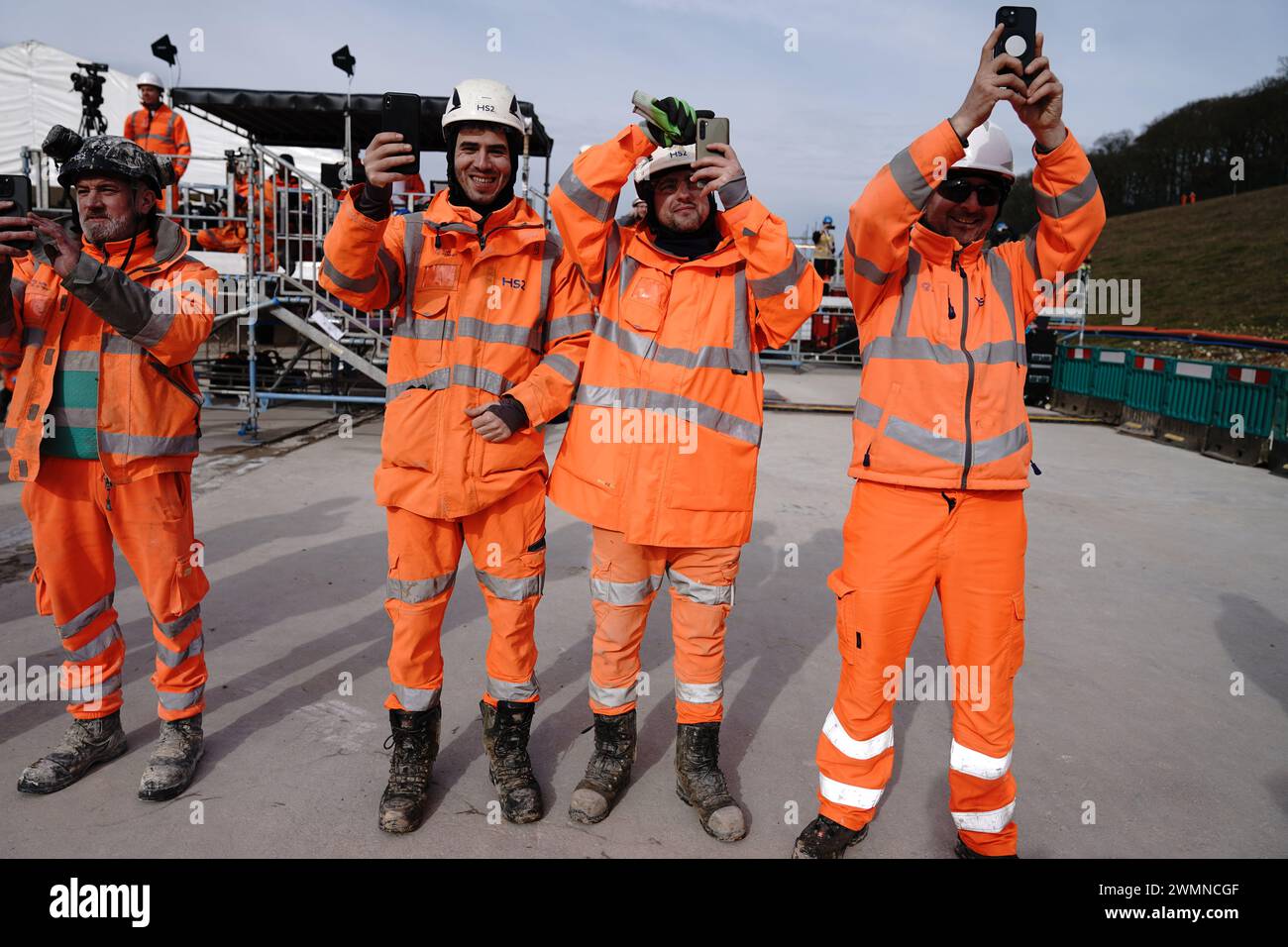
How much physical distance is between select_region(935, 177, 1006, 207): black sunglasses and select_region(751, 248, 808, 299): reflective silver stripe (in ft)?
1.53

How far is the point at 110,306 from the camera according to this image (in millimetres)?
2824

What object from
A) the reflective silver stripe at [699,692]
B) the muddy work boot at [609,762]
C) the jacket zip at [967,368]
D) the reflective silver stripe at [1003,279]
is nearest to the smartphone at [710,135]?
the jacket zip at [967,368]

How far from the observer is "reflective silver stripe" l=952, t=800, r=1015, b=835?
278 centimetres

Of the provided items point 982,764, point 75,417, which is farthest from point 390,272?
point 982,764

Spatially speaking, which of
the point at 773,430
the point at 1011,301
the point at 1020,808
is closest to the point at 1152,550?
the point at 1020,808

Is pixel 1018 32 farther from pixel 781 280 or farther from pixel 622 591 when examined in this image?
pixel 622 591

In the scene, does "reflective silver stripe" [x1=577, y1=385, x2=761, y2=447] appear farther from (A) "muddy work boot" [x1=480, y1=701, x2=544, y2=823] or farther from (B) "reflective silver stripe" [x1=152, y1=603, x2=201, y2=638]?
(B) "reflective silver stripe" [x1=152, y1=603, x2=201, y2=638]

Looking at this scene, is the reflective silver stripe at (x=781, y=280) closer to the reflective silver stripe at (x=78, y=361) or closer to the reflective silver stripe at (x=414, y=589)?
the reflective silver stripe at (x=414, y=589)

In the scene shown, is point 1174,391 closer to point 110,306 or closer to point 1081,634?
point 1081,634

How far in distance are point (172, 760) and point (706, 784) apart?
1840 millimetres

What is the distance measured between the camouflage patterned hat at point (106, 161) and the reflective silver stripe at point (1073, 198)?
2.93m

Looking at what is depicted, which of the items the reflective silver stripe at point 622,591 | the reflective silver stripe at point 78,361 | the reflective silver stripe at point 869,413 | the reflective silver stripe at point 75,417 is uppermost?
the reflective silver stripe at point 78,361

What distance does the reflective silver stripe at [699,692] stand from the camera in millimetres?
3111

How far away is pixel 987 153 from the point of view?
2664 mm
